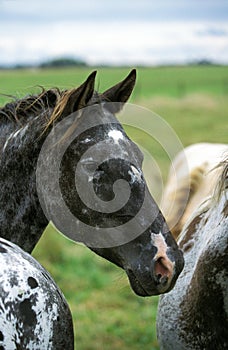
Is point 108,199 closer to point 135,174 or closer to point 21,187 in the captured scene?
point 135,174

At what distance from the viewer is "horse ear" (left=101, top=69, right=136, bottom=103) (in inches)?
131

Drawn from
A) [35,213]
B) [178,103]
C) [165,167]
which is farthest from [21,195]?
[178,103]

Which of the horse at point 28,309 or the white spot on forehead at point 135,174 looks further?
the white spot on forehead at point 135,174

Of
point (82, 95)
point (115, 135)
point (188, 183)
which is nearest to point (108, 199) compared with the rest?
point (115, 135)

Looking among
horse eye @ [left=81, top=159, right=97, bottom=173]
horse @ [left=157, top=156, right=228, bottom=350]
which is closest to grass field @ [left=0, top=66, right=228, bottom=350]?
horse @ [left=157, top=156, right=228, bottom=350]

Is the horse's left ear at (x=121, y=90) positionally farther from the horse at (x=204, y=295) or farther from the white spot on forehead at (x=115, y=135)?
the horse at (x=204, y=295)

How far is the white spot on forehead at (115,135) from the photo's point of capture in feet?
9.89

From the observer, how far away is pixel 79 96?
3.06 m

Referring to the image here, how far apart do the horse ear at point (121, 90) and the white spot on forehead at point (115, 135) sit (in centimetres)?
30

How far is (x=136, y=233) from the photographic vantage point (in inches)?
116

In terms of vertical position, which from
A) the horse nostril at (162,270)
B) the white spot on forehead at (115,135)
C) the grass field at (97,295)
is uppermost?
the white spot on forehead at (115,135)

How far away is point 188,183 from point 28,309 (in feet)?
12.0

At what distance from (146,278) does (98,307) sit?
3973 mm

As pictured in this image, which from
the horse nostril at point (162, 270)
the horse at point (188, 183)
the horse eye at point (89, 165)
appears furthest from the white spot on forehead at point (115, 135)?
the horse at point (188, 183)
